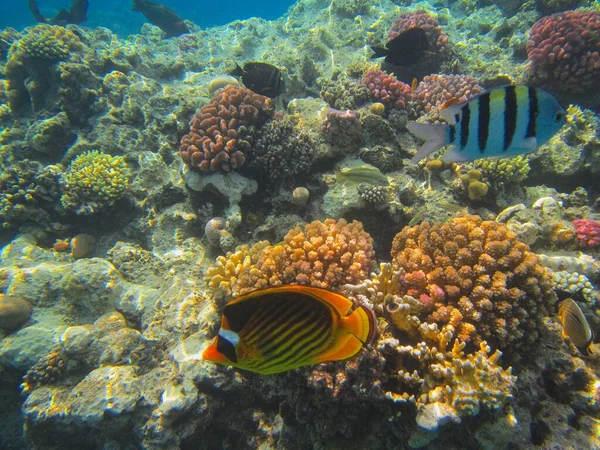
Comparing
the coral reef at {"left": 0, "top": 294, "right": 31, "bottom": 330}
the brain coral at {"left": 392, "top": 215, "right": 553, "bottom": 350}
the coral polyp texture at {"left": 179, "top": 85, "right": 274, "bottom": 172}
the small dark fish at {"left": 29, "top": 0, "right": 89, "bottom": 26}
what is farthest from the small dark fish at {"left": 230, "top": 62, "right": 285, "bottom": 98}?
the small dark fish at {"left": 29, "top": 0, "right": 89, "bottom": 26}

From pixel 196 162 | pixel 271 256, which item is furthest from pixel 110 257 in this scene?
pixel 271 256

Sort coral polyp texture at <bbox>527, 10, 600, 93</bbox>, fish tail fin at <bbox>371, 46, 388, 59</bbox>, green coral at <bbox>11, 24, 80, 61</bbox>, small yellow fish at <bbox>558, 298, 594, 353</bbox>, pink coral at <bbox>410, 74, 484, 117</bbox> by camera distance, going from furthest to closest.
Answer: green coral at <bbox>11, 24, 80, 61</bbox>
coral polyp texture at <bbox>527, 10, 600, 93</bbox>
pink coral at <bbox>410, 74, 484, 117</bbox>
fish tail fin at <bbox>371, 46, 388, 59</bbox>
small yellow fish at <bbox>558, 298, 594, 353</bbox>

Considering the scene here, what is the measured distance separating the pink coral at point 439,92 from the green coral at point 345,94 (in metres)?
0.95

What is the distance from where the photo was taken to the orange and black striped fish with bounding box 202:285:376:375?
4.44 ft

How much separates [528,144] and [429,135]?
552 mm

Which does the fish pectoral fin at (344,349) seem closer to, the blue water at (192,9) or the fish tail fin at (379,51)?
the fish tail fin at (379,51)

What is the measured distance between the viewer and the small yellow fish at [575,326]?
2834 millimetres

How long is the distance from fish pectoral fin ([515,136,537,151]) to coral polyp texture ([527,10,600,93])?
594 centimetres

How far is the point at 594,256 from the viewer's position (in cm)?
391

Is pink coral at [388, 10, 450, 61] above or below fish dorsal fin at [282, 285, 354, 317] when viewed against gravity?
above

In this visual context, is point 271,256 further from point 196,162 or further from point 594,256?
point 594,256

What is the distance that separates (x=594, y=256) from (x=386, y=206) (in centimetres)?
270

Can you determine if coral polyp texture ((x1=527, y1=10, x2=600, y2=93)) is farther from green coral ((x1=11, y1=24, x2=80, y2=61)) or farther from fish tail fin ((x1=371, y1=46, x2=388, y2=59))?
green coral ((x1=11, y1=24, x2=80, y2=61))

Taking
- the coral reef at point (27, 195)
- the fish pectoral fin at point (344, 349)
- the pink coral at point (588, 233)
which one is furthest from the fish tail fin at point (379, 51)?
the coral reef at point (27, 195)
